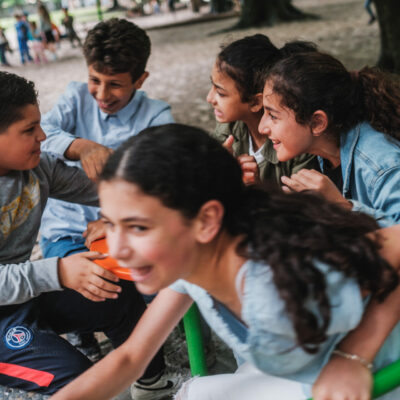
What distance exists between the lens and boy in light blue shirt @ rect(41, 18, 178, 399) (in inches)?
90.7

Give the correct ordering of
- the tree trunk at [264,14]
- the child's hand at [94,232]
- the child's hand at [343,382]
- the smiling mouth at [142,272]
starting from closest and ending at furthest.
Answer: the child's hand at [343,382] < the smiling mouth at [142,272] < the child's hand at [94,232] < the tree trunk at [264,14]

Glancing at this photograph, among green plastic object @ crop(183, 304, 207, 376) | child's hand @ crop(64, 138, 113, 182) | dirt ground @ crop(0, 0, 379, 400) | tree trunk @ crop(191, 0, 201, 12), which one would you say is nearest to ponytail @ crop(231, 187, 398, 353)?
green plastic object @ crop(183, 304, 207, 376)

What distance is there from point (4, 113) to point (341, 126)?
1.32m

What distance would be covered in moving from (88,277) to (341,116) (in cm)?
115

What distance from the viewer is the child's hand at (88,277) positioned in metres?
1.61

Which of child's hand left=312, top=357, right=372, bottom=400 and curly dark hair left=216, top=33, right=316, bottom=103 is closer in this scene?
child's hand left=312, top=357, right=372, bottom=400

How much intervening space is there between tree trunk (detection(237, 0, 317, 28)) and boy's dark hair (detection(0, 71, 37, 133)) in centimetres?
1310

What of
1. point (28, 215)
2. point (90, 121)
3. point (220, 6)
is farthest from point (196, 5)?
point (28, 215)

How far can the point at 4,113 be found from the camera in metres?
1.79

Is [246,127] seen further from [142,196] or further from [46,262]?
[142,196]

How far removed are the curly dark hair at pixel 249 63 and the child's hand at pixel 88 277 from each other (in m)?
1.12

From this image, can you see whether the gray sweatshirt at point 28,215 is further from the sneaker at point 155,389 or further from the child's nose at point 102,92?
the sneaker at point 155,389

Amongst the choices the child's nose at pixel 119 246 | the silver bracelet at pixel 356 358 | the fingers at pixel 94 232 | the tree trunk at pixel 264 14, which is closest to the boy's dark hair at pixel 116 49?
the fingers at pixel 94 232

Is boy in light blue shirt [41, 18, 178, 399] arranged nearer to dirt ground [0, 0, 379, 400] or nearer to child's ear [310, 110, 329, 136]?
child's ear [310, 110, 329, 136]
